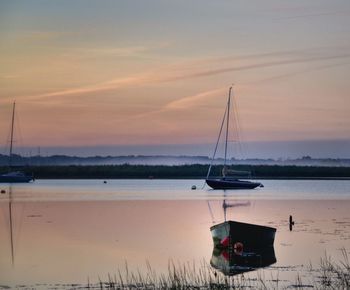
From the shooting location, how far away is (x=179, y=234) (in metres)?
37.4

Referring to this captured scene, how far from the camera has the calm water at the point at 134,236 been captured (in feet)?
82.7

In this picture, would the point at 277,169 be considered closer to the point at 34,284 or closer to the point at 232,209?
the point at 232,209

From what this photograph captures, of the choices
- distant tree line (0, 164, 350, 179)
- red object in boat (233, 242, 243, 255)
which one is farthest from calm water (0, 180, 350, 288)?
distant tree line (0, 164, 350, 179)

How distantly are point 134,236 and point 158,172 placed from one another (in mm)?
108230

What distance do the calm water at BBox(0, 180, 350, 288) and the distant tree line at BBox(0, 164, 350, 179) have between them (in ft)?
253

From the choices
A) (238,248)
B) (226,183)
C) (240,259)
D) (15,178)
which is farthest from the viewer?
(15,178)

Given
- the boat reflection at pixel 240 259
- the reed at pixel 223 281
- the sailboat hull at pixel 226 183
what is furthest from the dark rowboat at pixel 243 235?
the sailboat hull at pixel 226 183

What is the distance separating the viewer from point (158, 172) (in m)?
144

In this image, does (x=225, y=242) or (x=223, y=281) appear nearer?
(x=223, y=281)

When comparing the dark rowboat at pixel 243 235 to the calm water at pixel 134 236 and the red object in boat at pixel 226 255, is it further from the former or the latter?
the calm water at pixel 134 236

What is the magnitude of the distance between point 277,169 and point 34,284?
126 meters

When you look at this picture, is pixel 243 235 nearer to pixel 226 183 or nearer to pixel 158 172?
pixel 226 183

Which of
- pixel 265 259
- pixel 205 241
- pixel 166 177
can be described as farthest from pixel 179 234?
pixel 166 177

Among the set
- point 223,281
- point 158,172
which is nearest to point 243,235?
point 223,281
